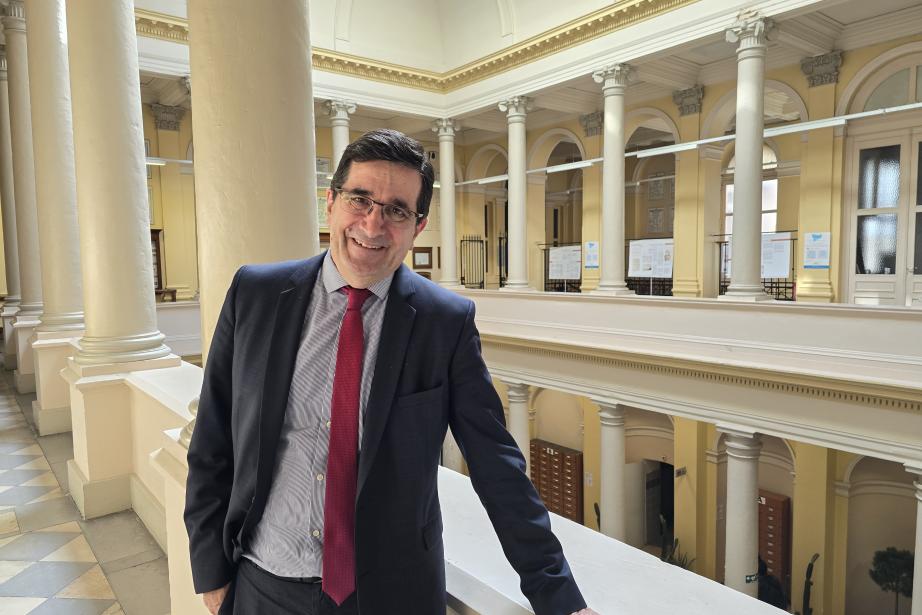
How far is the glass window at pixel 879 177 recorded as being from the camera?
40.6 ft

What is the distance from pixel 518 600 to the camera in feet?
5.25

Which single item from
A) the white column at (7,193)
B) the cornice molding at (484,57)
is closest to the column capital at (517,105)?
the cornice molding at (484,57)

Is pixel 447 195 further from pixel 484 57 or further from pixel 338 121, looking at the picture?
pixel 484 57

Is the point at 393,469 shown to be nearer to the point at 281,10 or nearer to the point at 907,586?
the point at 281,10

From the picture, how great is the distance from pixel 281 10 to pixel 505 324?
11820mm

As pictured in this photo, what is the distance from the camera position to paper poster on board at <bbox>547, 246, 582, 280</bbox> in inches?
643

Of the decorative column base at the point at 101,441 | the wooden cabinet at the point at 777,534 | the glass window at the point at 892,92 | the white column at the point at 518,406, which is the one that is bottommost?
the wooden cabinet at the point at 777,534

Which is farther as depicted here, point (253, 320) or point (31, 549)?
point (31, 549)

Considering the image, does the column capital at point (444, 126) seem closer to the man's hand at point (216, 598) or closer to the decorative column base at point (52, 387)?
the decorative column base at point (52, 387)

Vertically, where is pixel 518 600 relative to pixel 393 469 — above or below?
below

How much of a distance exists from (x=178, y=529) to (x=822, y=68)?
14774mm

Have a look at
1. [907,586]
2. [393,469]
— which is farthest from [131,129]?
[907,586]

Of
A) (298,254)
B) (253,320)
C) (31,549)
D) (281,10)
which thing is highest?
(281,10)

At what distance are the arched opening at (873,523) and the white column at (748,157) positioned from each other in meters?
4.53
